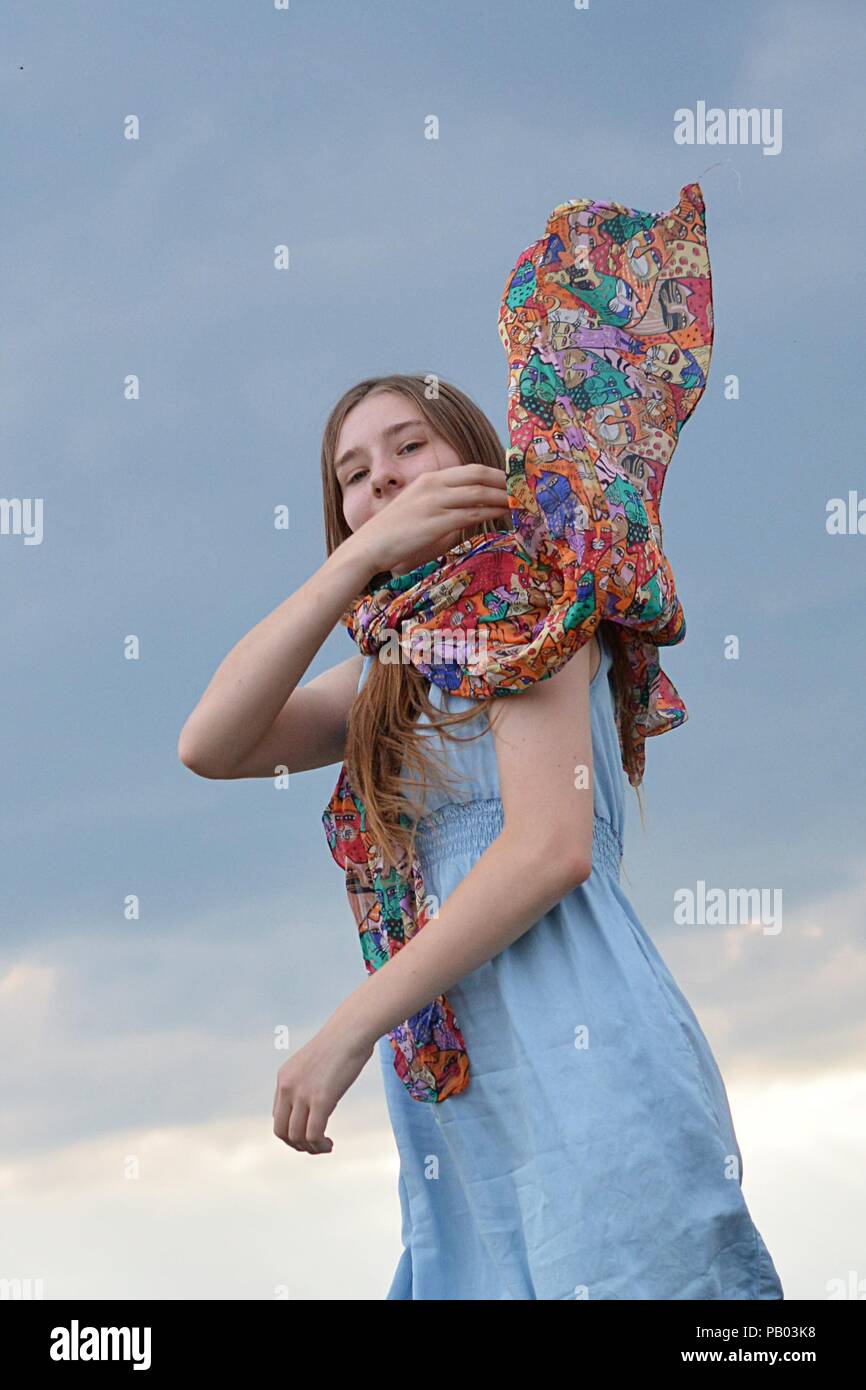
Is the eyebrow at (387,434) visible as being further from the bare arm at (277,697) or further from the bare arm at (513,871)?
the bare arm at (513,871)

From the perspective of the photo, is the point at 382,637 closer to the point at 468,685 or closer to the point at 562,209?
the point at 468,685

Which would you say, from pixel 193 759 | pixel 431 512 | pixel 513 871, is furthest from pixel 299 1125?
pixel 431 512

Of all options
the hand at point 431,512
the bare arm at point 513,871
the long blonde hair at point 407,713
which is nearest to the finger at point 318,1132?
the bare arm at point 513,871

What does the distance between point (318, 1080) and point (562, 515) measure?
809mm

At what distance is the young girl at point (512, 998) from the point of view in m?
2.12

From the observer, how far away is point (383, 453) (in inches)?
100

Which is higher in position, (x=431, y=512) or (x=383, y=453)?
(x=383, y=453)

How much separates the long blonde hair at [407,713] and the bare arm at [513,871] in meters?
0.08

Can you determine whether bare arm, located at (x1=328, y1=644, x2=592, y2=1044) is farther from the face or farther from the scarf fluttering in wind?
the face

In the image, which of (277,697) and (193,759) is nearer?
(277,697)

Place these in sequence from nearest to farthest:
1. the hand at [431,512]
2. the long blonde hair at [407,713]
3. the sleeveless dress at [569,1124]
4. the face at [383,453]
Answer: the sleeveless dress at [569,1124] < the hand at [431,512] < the long blonde hair at [407,713] < the face at [383,453]

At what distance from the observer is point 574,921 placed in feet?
7.43

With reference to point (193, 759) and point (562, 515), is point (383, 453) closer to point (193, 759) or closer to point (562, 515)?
point (562, 515)
